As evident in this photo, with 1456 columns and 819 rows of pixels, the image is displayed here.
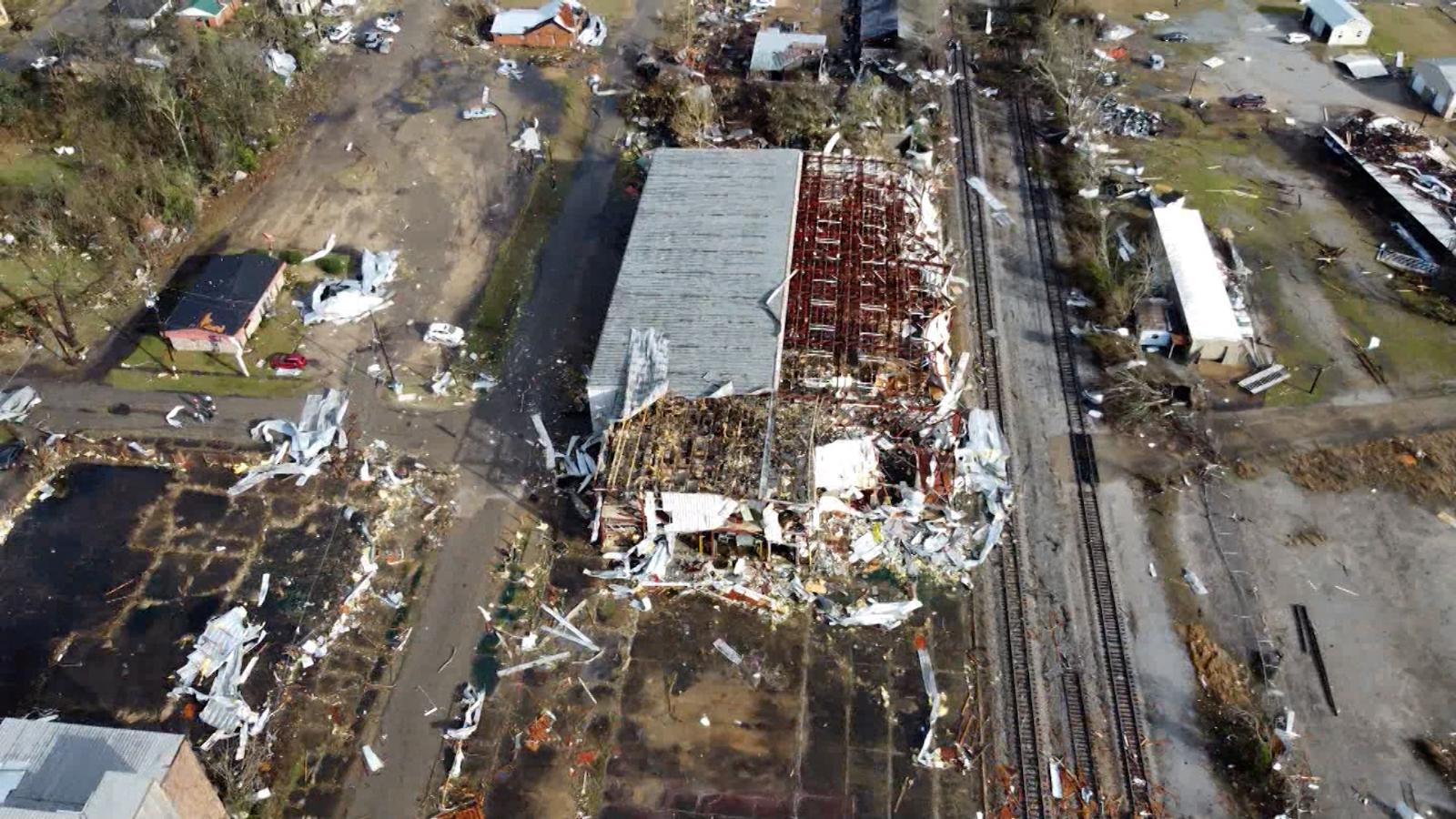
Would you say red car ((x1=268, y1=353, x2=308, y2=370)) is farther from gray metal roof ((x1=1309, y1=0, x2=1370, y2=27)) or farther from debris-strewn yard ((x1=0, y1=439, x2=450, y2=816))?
gray metal roof ((x1=1309, y1=0, x2=1370, y2=27))

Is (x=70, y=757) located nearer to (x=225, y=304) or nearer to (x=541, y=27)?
(x=225, y=304)

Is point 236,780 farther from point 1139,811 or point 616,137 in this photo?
point 616,137

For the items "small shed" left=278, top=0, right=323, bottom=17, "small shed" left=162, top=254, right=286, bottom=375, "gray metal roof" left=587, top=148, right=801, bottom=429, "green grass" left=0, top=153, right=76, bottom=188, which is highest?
"gray metal roof" left=587, top=148, right=801, bottom=429

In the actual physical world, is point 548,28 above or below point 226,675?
above

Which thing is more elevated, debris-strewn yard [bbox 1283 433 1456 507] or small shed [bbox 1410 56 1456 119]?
small shed [bbox 1410 56 1456 119]

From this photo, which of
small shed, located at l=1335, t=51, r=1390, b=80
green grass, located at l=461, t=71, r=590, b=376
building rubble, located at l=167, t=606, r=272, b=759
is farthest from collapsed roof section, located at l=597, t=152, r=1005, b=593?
small shed, located at l=1335, t=51, r=1390, b=80

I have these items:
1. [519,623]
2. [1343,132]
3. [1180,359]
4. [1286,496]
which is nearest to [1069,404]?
[1180,359]

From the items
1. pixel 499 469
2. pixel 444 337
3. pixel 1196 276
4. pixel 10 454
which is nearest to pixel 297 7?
pixel 444 337
